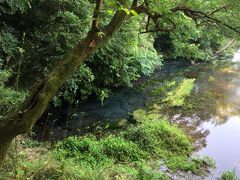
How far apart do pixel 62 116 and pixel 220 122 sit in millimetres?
5694

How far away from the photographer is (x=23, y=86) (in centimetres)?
1055

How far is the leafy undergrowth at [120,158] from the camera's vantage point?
5898 mm

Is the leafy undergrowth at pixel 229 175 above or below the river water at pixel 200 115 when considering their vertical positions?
below

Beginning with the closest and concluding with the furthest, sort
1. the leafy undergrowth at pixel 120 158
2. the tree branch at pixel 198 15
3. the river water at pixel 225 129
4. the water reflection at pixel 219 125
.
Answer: the leafy undergrowth at pixel 120 158
the tree branch at pixel 198 15
the river water at pixel 225 129
the water reflection at pixel 219 125

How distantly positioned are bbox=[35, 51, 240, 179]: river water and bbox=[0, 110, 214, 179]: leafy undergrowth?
753 mm

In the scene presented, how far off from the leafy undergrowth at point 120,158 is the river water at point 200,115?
75cm

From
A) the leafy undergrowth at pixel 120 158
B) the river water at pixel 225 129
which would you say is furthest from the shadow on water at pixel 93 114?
the river water at pixel 225 129

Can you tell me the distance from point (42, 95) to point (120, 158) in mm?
4235

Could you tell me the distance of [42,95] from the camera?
4.81 meters

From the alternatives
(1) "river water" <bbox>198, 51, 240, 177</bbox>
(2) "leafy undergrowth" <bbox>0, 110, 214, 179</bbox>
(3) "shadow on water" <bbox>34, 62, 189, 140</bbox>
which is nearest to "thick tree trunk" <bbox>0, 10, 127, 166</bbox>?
(2) "leafy undergrowth" <bbox>0, 110, 214, 179</bbox>

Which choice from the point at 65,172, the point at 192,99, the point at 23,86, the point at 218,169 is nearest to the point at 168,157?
the point at 218,169

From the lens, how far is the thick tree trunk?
4.82 m

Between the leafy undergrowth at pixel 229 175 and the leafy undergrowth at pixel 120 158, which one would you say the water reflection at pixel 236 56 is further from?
the leafy undergrowth at pixel 229 175

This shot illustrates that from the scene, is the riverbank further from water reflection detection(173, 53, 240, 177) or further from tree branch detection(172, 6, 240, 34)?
tree branch detection(172, 6, 240, 34)
